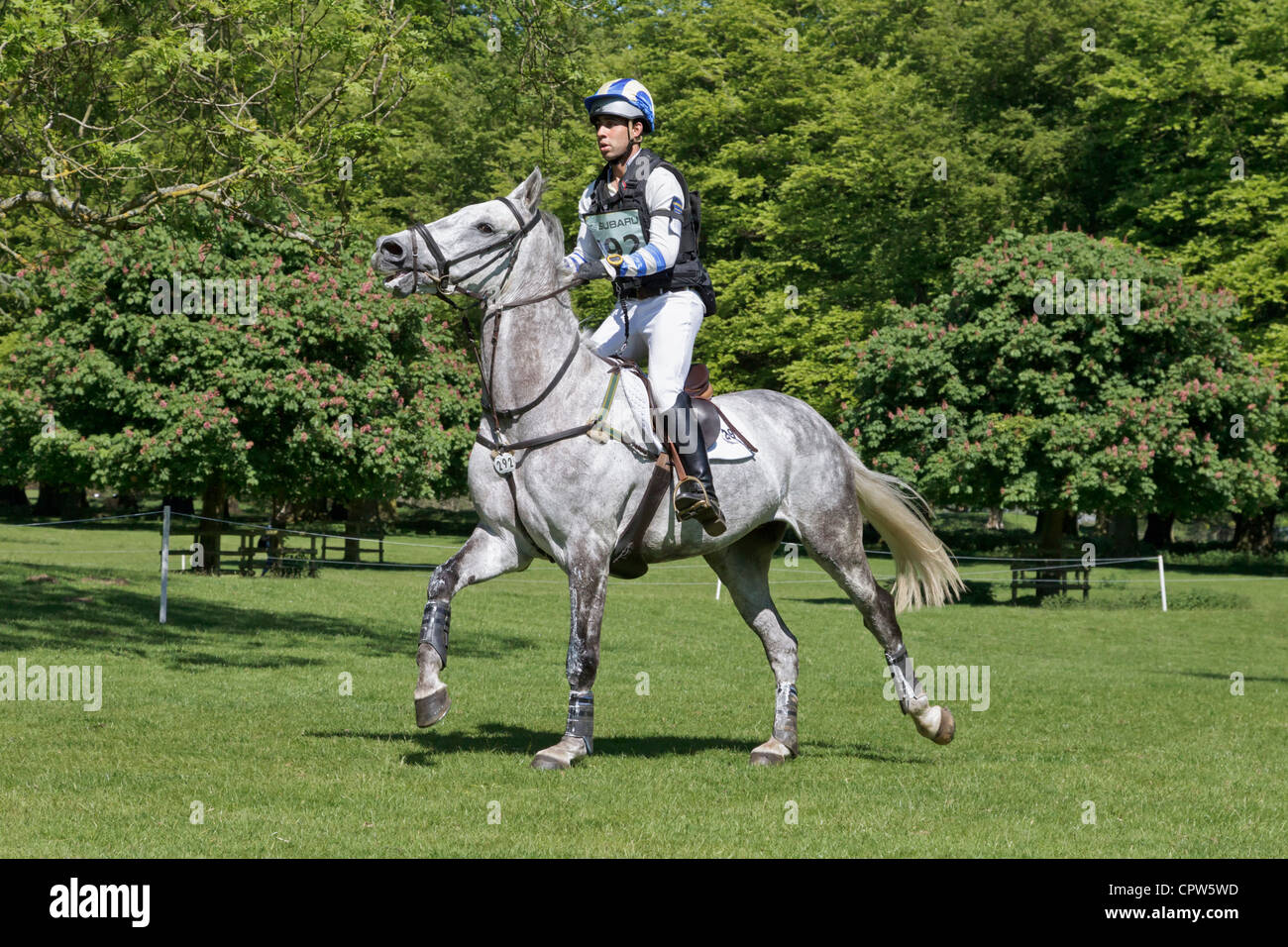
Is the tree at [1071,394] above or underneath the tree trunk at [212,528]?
above

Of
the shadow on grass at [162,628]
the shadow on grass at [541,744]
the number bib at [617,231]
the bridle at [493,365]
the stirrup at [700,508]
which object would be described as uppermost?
the number bib at [617,231]

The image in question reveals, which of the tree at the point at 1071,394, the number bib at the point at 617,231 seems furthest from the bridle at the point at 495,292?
the tree at the point at 1071,394

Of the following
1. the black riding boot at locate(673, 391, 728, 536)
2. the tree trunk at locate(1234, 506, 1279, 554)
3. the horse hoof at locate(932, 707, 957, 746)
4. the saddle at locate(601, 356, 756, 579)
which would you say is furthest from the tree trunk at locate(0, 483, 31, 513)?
the black riding boot at locate(673, 391, 728, 536)

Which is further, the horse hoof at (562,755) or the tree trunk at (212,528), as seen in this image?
the tree trunk at (212,528)

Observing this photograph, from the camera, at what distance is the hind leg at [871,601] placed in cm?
970

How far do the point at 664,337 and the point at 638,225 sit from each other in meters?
0.73

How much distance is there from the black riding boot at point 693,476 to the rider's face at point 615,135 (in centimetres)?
160

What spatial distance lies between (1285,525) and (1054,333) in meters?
42.2

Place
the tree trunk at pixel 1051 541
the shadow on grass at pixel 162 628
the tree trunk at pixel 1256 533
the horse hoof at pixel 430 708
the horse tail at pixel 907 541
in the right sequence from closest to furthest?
the horse hoof at pixel 430 708 → the horse tail at pixel 907 541 → the shadow on grass at pixel 162 628 → the tree trunk at pixel 1051 541 → the tree trunk at pixel 1256 533

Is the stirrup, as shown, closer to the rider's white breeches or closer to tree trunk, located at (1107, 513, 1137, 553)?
the rider's white breeches

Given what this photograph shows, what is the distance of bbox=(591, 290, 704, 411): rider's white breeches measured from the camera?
859cm

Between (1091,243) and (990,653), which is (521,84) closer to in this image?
(990,653)

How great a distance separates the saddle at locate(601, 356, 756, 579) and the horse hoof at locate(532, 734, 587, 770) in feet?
3.63

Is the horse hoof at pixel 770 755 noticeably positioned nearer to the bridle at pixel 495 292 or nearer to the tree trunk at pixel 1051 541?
the bridle at pixel 495 292
